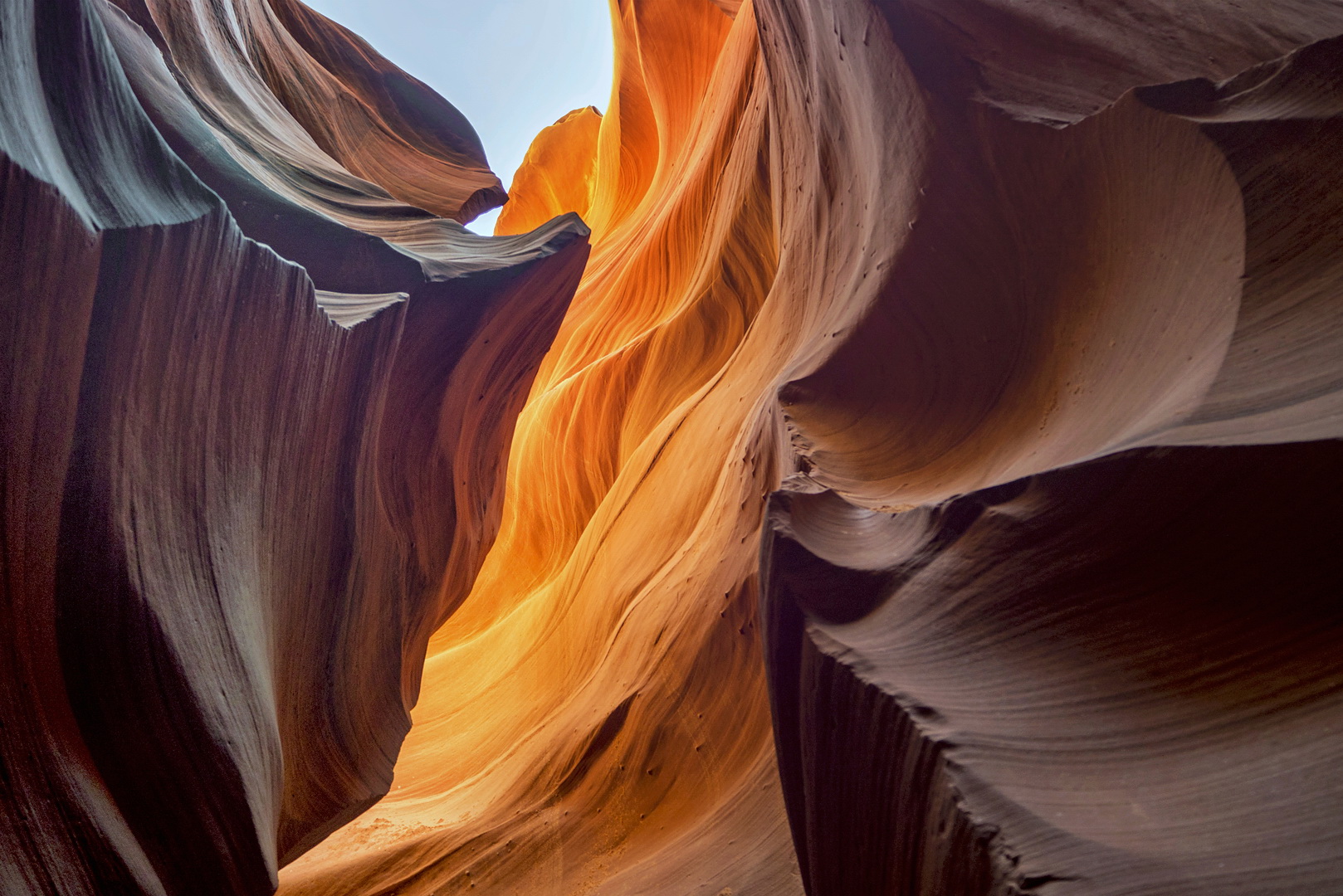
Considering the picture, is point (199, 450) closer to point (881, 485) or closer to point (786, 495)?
point (786, 495)

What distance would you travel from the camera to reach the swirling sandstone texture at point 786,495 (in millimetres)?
875

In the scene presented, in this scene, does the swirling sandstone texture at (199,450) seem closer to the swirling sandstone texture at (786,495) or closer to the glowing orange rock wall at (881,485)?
the swirling sandstone texture at (786,495)

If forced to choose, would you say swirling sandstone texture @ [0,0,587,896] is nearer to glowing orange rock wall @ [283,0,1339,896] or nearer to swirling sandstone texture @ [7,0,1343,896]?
swirling sandstone texture @ [7,0,1343,896]

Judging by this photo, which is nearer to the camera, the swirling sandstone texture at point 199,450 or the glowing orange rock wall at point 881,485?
the glowing orange rock wall at point 881,485

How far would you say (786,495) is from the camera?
1.24 metres

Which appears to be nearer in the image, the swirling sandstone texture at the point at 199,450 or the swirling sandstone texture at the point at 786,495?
the swirling sandstone texture at the point at 786,495

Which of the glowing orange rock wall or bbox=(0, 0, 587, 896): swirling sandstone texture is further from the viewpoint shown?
bbox=(0, 0, 587, 896): swirling sandstone texture

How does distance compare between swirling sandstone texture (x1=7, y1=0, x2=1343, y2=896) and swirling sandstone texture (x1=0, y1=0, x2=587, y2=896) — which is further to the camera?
swirling sandstone texture (x1=0, y1=0, x2=587, y2=896)

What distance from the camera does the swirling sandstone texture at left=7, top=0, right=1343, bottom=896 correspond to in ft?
2.87

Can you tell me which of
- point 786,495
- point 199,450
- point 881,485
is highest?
point 881,485

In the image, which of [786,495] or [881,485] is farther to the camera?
[881,485]

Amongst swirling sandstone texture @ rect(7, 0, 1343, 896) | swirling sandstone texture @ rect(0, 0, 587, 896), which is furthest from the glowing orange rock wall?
swirling sandstone texture @ rect(0, 0, 587, 896)

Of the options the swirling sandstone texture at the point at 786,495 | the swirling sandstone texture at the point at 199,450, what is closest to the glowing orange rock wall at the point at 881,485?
the swirling sandstone texture at the point at 786,495

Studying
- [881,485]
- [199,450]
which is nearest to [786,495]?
[881,485]
